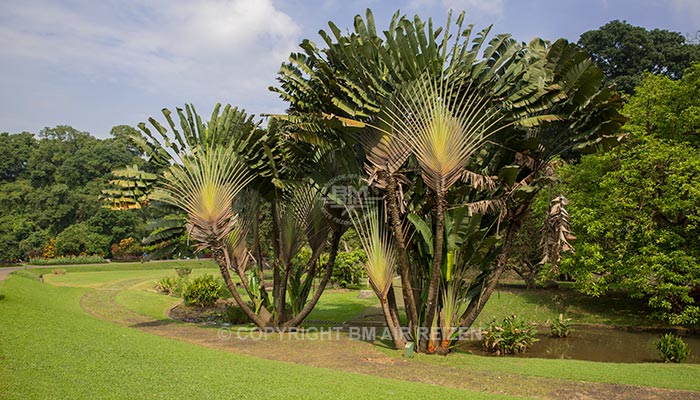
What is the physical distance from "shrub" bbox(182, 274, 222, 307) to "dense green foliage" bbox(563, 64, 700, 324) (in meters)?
13.0

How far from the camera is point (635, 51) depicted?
3475 centimetres

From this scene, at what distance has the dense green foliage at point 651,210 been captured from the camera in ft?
48.1

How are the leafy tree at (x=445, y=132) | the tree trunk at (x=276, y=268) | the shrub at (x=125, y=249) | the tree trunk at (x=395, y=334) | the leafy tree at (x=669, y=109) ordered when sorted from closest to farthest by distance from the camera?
the leafy tree at (x=445, y=132), the tree trunk at (x=395, y=334), the tree trunk at (x=276, y=268), the leafy tree at (x=669, y=109), the shrub at (x=125, y=249)

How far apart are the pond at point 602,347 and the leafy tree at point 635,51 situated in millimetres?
23169

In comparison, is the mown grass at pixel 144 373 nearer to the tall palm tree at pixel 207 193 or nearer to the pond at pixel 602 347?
the tall palm tree at pixel 207 193

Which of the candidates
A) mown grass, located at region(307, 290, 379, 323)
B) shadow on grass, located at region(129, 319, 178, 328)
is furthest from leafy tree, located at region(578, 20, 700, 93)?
shadow on grass, located at region(129, 319, 178, 328)

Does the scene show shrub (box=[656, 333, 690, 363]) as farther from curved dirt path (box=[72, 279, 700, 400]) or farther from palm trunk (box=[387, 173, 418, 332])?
palm trunk (box=[387, 173, 418, 332])

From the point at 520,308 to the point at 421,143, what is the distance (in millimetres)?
12683

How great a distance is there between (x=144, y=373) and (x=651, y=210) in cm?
1622

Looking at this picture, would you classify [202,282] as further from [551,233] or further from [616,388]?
[616,388]

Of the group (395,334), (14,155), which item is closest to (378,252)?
Result: (395,334)

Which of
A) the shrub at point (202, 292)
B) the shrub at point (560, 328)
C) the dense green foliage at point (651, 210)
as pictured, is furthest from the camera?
the shrub at point (202, 292)

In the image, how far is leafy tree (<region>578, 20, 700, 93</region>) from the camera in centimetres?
3297

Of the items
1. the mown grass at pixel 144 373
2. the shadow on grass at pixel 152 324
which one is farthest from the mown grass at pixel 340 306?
the mown grass at pixel 144 373
